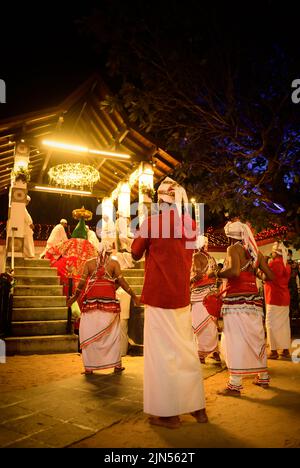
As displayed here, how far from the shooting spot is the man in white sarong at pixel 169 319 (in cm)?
303

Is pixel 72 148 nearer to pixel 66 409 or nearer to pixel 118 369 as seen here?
pixel 118 369

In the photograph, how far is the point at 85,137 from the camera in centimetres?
1458

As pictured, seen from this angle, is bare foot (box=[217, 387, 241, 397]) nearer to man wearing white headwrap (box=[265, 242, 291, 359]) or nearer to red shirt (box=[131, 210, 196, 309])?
red shirt (box=[131, 210, 196, 309])

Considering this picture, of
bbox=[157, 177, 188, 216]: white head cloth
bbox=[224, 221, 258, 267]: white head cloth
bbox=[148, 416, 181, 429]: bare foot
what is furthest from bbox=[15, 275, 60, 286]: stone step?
bbox=[148, 416, 181, 429]: bare foot

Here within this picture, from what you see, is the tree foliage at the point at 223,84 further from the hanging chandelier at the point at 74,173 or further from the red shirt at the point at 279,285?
the hanging chandelier at the point at 74,173

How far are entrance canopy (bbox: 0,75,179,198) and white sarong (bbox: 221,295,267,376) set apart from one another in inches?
287

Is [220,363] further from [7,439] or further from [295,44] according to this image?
[295,44]

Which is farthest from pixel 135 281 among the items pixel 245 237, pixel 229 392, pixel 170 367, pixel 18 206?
pixel 170 367

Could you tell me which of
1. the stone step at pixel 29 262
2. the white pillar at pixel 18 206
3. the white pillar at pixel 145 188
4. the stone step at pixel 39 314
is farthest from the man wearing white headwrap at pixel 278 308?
the white pillar at pixel 18 206

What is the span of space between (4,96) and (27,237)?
15.1 feet

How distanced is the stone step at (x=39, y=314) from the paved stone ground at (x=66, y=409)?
308 cm

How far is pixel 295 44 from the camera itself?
18.9 feet

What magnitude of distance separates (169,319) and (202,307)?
3119 millimetres

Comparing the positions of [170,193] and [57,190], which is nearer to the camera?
[170,193]
